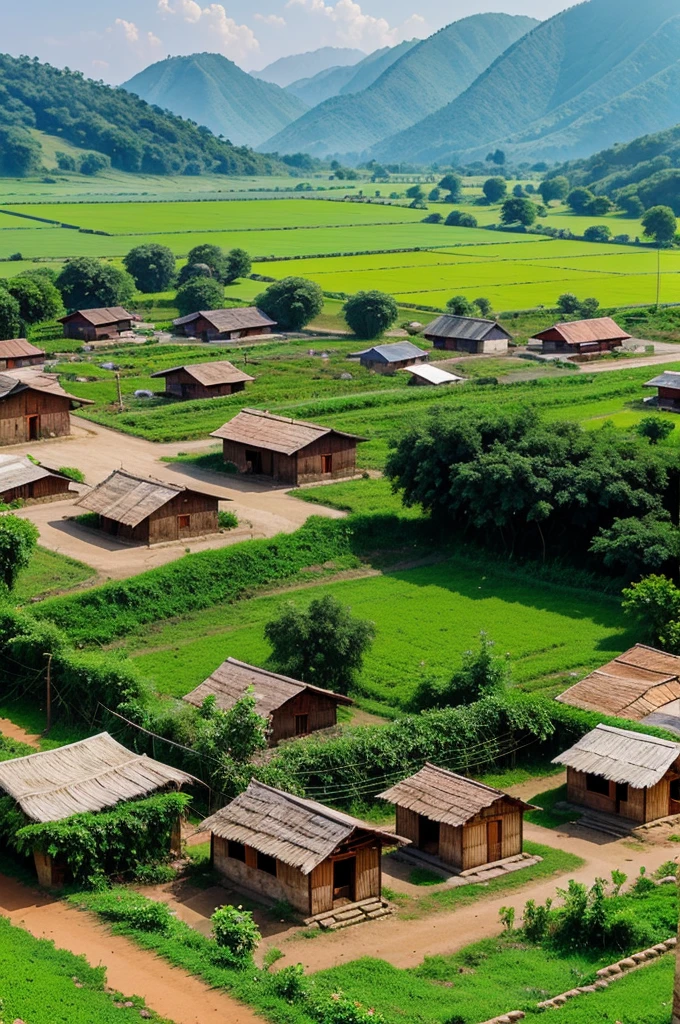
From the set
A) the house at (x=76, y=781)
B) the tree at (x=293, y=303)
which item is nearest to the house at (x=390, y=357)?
the tree at (x=293, y=303)

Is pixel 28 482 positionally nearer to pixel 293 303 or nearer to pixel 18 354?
pixel 18 354

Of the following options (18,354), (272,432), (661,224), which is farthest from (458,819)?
(661,224)

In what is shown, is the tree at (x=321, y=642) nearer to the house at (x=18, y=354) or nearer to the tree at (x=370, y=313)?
→ the house at (x=18, y=354)

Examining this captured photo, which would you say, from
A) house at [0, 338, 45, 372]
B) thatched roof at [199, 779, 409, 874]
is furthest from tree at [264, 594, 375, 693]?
house at [0, 338, 45, 372]

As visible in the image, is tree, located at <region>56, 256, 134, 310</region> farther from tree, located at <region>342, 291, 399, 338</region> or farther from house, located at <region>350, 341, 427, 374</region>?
house, located at <region>350, 341, 427, 374</region>

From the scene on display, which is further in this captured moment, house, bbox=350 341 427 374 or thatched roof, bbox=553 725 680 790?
house, bbox=350 341 427 374

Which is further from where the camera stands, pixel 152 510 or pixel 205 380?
pixel 205 380
